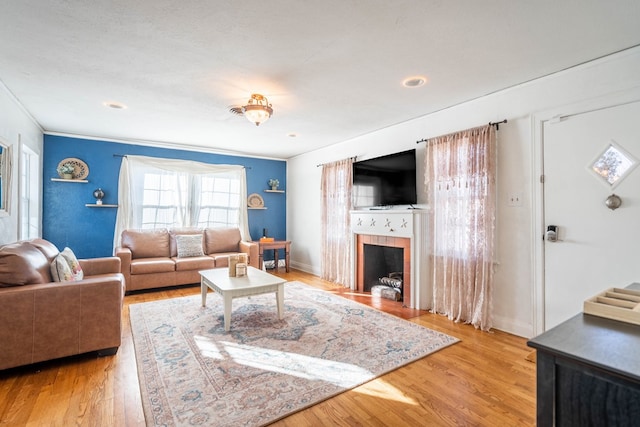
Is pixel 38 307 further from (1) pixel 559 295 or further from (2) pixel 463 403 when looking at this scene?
(1) pixel 559 295

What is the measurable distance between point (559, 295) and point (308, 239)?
166 inches

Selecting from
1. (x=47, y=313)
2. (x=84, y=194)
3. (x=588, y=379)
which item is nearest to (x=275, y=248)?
(x=84, y=194)

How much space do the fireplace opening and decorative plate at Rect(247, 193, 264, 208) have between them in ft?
9.32

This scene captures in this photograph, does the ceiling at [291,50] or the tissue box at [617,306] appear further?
the ceiling at [291,50]

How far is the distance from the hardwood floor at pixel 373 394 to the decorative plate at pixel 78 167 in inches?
135

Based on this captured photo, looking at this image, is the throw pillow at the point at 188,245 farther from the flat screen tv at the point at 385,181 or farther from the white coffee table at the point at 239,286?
the flat screen tv at the point at 385,181

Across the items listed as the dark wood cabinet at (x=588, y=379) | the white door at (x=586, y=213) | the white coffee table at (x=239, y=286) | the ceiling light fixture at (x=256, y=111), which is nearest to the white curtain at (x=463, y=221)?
the white door at (x=586, y=213)

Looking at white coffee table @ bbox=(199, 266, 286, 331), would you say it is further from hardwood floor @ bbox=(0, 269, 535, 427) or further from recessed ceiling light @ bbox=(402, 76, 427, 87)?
recessed ceiling light @ bbox=(402, 76, 427, 87)

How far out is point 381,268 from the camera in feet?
15.5

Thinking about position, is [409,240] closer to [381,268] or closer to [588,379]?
[381,268]

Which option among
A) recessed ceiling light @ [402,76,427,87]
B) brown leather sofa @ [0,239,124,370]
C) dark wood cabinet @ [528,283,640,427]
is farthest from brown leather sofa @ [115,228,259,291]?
dark wood cabinet @ [528,283,640,427]

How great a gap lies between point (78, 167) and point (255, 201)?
3.01 m

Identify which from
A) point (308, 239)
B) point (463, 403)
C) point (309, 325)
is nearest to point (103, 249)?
point (308, 239)

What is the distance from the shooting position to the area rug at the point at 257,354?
1.83m
